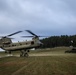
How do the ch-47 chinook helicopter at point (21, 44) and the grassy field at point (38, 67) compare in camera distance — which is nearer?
the grassy field at point (38, 67)

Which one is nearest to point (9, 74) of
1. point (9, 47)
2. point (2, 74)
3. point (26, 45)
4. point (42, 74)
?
point (2, 74)

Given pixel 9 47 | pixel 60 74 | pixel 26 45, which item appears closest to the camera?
pixel 60 74

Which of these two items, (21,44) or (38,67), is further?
(21,44)

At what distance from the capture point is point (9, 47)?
320 feet

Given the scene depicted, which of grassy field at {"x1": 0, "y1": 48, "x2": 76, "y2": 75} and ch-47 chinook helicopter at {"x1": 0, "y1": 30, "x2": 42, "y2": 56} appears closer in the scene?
grassy field at {"x1": 0, "y1": 48, "x2": 76, "y2": 75}

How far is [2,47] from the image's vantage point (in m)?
101

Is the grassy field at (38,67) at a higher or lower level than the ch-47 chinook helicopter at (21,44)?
lower

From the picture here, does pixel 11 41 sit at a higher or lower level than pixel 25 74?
higher

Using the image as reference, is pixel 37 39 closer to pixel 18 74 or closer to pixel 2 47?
pixel 2 47

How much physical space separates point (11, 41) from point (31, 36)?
7761 millimetres

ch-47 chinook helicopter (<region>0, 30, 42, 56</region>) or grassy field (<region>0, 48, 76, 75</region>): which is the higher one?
ch-47 chinook helicopter (<region>0, 30, 42, 56</region>)

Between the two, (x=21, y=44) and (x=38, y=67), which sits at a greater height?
(x=21, y=44)

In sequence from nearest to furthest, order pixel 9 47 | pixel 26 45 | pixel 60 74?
1. pixel 60 74
2. pixel 26 45
3. pixel 9 47

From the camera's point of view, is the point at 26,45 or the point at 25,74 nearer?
the point at 25,74
